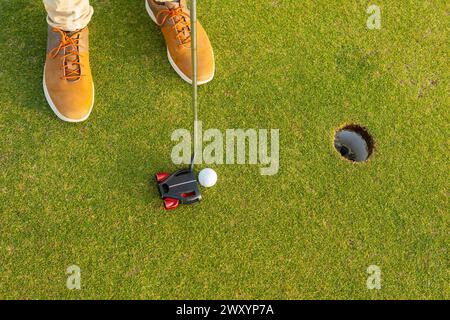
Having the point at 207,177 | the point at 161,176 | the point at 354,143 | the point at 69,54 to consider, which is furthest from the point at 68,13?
the point at 354,143

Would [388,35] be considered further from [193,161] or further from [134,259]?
[134,259]

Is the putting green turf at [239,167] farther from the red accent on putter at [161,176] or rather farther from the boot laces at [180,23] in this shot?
the boot laces at [180,23]

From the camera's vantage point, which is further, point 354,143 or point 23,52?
point 354,143

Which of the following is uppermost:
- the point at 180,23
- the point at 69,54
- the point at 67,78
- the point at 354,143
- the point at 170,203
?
the point at 180,23

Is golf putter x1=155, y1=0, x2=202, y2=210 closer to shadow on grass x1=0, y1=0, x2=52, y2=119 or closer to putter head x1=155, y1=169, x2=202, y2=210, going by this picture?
putter head x1=155, y1=169, x2=202, y2=210

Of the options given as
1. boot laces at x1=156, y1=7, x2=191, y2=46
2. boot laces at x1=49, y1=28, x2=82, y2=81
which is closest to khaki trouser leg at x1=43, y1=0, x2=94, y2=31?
boot laces at x1=49, y1=28, x2=82, y2=81

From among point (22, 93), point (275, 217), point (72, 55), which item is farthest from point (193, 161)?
point (22, 93)

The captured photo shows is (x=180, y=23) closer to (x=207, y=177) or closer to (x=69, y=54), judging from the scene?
(x=69, y=54)
